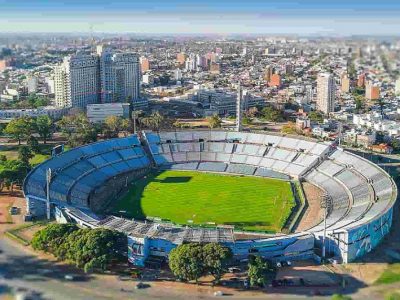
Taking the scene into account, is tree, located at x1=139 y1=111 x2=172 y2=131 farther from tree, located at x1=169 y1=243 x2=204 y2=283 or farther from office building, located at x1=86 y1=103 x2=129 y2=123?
tree, located at x1=169 y1=243 x2=204 y2=283

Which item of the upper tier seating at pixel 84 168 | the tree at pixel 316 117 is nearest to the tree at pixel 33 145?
the upper tier seating at pixel 84 168

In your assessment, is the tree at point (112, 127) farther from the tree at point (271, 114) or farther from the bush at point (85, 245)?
the bush at point (85, 245)

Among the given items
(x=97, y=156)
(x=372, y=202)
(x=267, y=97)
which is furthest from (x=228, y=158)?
(x=267, y=97)

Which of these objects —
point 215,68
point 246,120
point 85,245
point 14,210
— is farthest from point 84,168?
point 215,68

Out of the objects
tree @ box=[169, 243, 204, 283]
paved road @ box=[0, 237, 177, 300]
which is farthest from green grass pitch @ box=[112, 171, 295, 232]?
paved road @ box=[0, 237, 177, 300]

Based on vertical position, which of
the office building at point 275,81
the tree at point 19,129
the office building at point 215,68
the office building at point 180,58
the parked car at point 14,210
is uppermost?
the office building at point 180,58

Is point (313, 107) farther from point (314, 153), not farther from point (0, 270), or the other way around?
point (0, 270)
